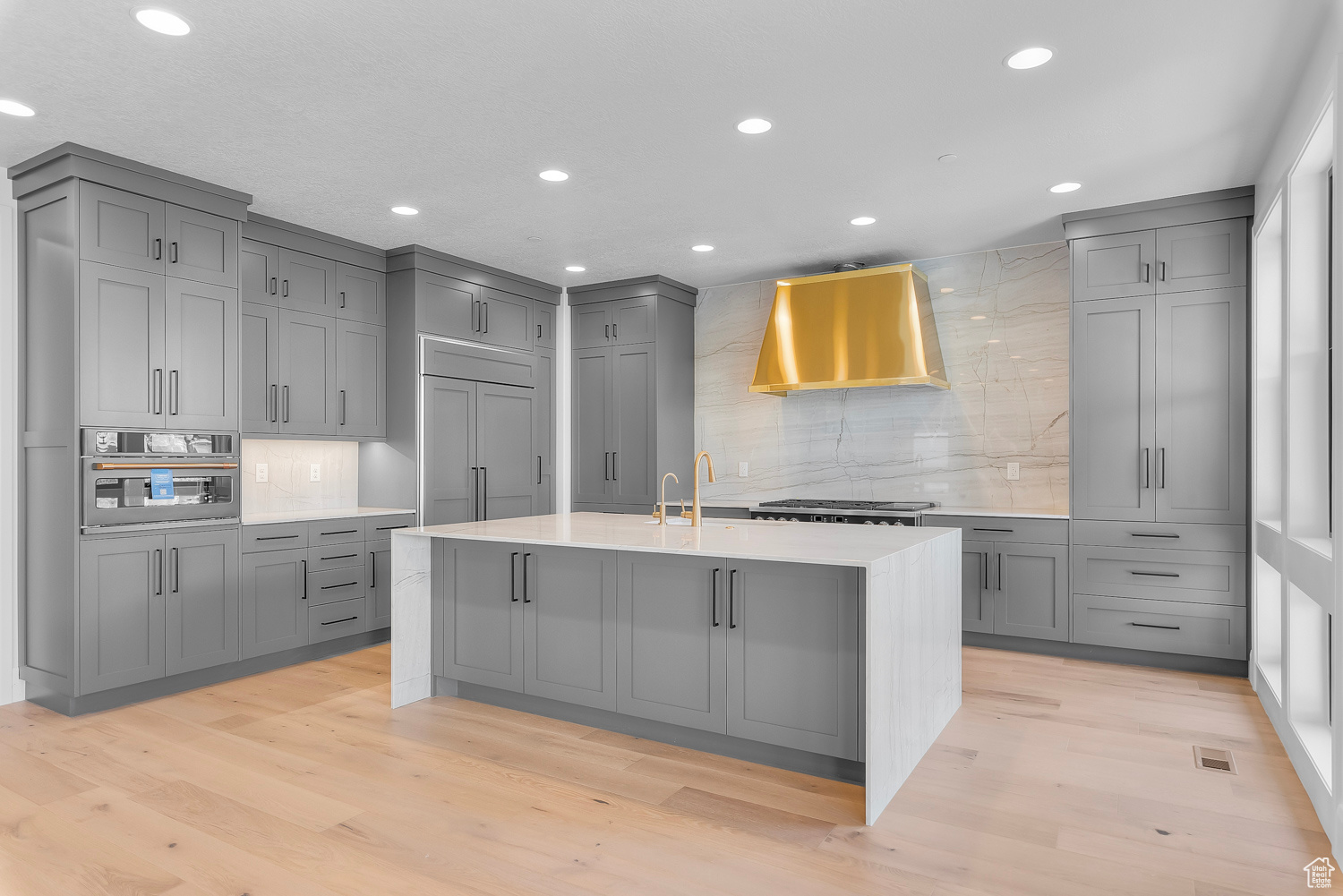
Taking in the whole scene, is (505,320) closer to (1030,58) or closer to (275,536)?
(275,536)

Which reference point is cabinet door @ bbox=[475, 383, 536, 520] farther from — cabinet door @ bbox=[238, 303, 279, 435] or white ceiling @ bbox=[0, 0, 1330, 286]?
white ceiling @ bbox=[0, 0, 1330, 286]

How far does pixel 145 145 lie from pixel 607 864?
3.53m

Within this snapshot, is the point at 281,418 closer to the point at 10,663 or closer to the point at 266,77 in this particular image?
the point at 10,663

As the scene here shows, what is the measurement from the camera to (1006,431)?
207 inches

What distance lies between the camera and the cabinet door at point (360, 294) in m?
5.03

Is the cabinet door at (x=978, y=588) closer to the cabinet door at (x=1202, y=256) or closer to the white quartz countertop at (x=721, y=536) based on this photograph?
the white quartz countertop at (x=721, y=536)

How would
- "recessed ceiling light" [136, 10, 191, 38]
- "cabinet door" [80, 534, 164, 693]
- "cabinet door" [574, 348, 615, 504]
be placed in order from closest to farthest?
"recessed ceiling light" [136, 10, 191, 38] → "cabinet door" [80, 534, 164, 693] → "cabinet door" [574, 348, 615, 504]

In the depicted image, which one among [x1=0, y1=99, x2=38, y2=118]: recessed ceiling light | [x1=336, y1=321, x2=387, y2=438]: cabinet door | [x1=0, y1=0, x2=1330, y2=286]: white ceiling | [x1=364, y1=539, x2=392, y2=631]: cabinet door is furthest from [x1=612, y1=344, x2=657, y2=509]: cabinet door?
[x1=0, y1=99, x2=38, y2=118]: recessed ceiling light

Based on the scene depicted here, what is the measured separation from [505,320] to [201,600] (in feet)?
9.45

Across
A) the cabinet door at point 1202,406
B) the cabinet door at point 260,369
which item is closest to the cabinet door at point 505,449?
the cabinet door at point 260,369

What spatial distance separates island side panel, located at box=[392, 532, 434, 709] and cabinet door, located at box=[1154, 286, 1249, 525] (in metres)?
3.94

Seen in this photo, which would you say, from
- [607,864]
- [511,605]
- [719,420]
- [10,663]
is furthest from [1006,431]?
[10,663]

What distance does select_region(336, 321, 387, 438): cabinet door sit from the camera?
5.03 m

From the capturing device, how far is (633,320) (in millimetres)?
6227
